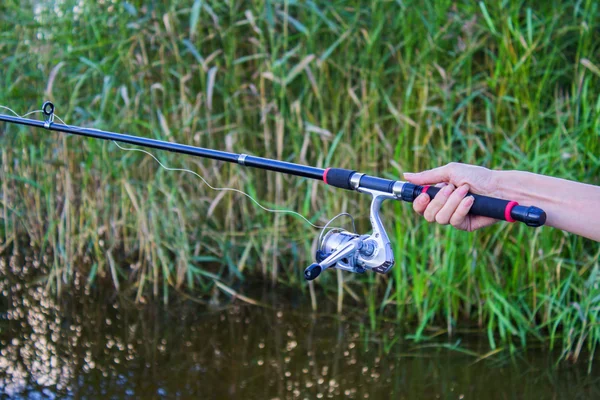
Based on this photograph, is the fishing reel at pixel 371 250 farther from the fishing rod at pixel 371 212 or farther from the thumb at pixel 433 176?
the thumb at pixel 433 176

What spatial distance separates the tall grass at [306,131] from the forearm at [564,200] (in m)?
1.23

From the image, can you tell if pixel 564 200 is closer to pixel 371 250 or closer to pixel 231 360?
pixel 371 250

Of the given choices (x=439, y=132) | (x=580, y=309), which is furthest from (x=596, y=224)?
(x=439, y=132)

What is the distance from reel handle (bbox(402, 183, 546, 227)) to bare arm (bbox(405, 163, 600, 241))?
0.05 ft

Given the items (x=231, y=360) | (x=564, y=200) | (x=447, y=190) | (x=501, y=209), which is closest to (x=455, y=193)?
(x=447, y=190)

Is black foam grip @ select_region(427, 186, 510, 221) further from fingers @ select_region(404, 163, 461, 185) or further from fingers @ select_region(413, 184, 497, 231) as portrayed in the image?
fingers @ select_region(404, 163, 461, 185)

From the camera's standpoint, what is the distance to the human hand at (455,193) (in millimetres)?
1504

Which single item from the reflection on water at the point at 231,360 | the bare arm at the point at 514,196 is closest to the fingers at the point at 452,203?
the bare arm at the point at 514,196

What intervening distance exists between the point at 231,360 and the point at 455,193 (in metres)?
1.68

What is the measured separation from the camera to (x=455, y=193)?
1506mm

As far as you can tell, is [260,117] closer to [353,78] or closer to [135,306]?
[353,78]

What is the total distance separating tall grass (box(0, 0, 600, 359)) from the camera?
2.86m

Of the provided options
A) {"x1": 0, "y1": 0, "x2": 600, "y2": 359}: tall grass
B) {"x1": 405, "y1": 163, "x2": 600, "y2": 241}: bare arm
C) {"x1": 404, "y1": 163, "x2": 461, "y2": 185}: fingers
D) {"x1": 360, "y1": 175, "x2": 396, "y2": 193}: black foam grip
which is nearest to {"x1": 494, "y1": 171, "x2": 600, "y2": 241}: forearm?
{"x1": 405, "y1": 163, "x2": 600, "y2": 241}: bare arm

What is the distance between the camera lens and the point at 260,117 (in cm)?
349
